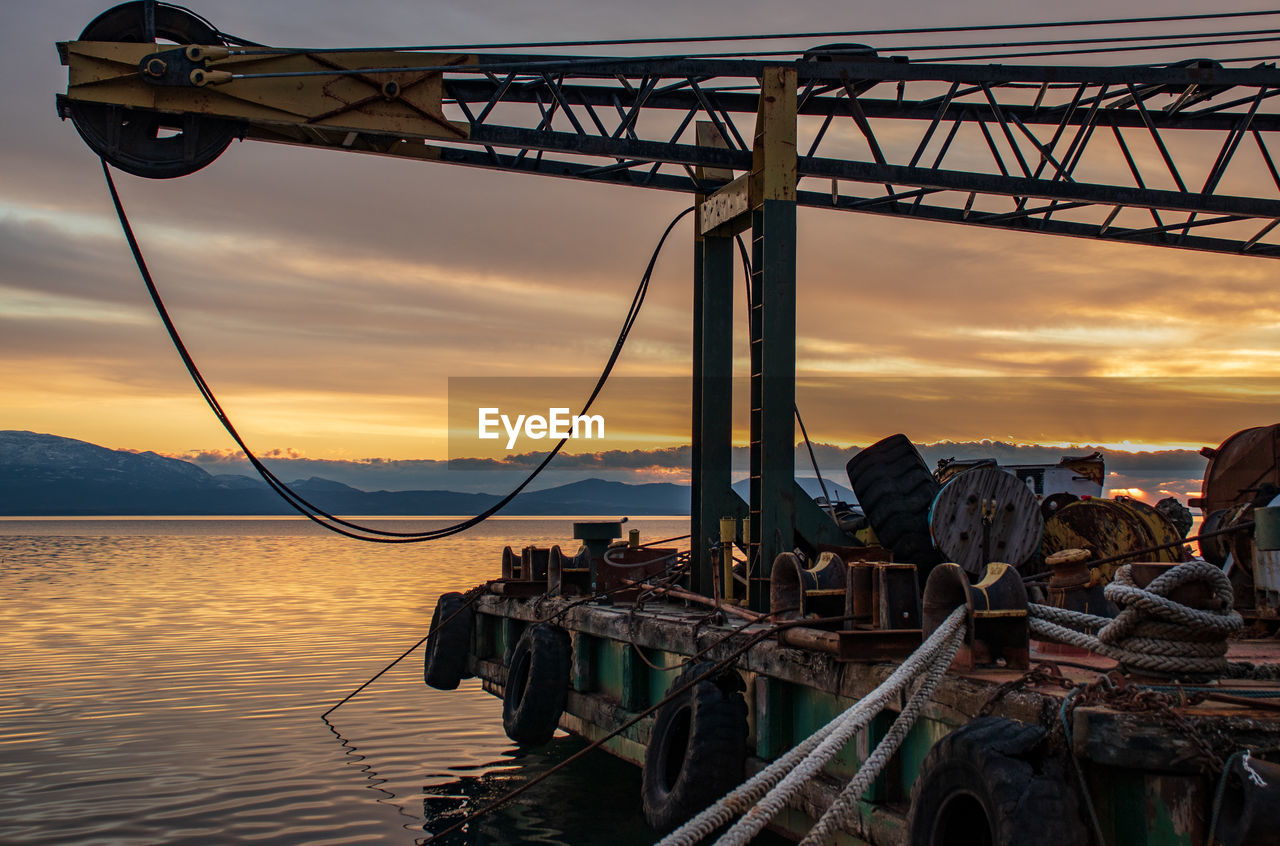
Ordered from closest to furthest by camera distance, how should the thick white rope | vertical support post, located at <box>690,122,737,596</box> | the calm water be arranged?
the thick white rope
the calm water
vertical support post, located at <box>690,122,737,596</box>

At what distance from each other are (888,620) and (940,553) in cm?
608

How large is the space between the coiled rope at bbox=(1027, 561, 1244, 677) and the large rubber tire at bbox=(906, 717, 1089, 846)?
2.88ft

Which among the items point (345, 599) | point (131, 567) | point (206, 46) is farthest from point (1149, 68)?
point (131, 567)

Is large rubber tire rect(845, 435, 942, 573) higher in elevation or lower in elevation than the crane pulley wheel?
lower

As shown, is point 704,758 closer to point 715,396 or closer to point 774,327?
point 774,327

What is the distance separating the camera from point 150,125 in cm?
1355

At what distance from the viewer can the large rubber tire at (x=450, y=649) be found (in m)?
18.4

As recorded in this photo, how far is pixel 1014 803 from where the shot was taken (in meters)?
5.40

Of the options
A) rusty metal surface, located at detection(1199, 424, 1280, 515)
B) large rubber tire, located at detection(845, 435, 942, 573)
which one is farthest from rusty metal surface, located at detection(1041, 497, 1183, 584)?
large rubber tire, located at detection(845, 435, 942, 573)

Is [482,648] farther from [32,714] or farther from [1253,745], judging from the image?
[1253,745]

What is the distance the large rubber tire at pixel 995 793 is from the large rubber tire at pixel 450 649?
42.4ft

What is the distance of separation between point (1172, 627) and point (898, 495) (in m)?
8.34

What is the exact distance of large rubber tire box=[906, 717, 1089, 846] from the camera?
5.36 meters

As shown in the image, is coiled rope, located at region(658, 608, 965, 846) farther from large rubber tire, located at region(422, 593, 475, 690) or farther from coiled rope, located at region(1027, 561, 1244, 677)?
large rubber tire, located at region(422, 593, 475, 690)
